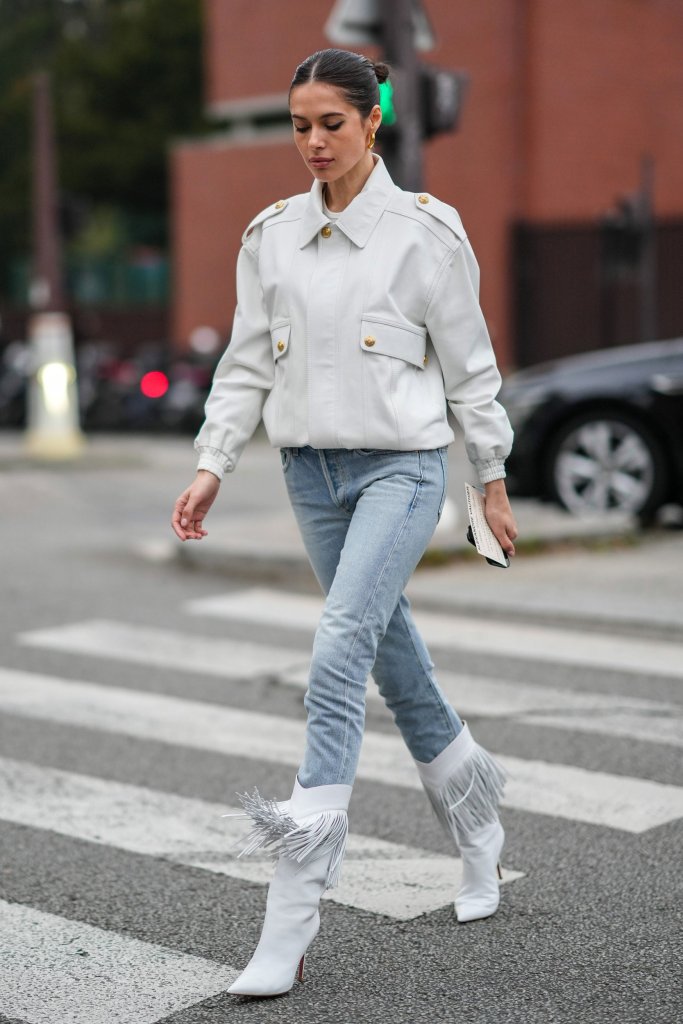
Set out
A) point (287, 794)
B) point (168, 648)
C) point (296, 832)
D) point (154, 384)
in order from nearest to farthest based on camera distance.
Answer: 1. point (296, 832)
2. point (287, 794)
3. point (168, 648)
4. point (154, 384)

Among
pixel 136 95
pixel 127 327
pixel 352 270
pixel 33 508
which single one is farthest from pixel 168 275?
pixel 352 270

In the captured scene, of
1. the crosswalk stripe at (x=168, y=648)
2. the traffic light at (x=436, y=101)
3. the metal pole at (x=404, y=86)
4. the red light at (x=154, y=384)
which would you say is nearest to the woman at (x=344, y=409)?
the crosswalk stripe at (x=168, y=648)

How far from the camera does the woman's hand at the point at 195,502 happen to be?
3.48 metres

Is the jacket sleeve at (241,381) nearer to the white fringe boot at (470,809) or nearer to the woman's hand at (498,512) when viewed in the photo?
the woman's hand at (498,512)

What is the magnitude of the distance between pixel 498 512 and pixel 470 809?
0.73 metres

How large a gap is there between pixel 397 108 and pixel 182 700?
156 inches

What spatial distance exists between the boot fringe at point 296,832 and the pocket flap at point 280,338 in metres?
0.97

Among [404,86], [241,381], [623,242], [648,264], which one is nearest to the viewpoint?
[241,381]

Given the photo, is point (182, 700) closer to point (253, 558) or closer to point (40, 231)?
point (253, 558)

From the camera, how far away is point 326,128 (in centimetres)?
333

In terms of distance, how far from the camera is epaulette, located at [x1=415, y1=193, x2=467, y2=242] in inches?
135

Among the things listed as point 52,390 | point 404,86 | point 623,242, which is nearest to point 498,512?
point 404,86

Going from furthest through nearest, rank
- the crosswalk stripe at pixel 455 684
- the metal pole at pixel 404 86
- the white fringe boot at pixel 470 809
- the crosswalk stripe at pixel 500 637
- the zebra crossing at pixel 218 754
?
the metal pole at pixel 404 86
the crosswalk stripe at pixel 500 637
the crosswalk stripe at pixel 455 684
the white fringe boot at pixel 470 809
the zebra crossing at pixel 218 754

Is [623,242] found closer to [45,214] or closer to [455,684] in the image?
[45,214]
